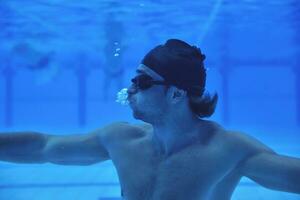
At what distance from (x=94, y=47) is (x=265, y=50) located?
37.8 feet

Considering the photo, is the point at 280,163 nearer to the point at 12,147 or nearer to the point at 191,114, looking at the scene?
the point at 191,114

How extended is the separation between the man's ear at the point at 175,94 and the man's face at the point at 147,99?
1.5 inches

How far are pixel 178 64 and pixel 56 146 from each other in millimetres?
823

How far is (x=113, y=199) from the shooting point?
21.3ft

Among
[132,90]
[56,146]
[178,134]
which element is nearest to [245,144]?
Answer: [178,134]

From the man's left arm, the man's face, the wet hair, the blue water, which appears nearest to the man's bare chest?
the man's left arm

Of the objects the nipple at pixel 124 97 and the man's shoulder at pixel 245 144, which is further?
the nipple at pixel 124 97

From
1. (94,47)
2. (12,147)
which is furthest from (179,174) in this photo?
(94,47)

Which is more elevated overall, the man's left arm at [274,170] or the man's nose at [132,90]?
the man's nose at [132,90]

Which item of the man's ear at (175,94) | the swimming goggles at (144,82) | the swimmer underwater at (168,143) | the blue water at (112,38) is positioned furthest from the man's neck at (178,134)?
the blue water at (112,38)

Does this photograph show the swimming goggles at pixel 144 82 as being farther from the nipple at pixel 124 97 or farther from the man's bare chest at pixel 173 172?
the man's bare chest at pixel 173 172

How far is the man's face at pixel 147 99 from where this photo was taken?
225 centimetres

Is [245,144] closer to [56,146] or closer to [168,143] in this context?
[168,143]

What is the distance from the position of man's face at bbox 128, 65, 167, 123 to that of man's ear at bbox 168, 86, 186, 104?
0.13ft
